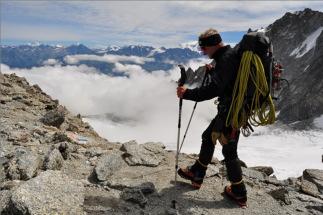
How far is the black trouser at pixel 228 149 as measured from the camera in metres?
9.12

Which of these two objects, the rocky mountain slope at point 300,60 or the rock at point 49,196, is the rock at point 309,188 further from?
the rocky mountain slope at point 300,60

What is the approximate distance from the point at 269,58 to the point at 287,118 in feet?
358

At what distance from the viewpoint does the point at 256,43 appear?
8.51 meters

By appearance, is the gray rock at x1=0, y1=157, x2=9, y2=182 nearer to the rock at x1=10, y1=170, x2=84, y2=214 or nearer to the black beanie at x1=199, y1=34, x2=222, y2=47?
the rock at x1=10, y1=170, x2=84, y2=214

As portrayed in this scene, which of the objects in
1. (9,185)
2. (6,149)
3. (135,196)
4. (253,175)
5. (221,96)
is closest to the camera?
(9,185)

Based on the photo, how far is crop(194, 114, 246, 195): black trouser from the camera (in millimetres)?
9125

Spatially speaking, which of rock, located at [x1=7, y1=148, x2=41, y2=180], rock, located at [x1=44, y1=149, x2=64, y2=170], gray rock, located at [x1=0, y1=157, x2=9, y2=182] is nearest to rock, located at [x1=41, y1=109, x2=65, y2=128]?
gray rock, located at [x1=0, y1=157, x2=9, y2=182]

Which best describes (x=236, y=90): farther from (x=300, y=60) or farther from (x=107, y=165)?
(x=300, y=60)

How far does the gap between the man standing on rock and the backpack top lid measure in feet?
1.05

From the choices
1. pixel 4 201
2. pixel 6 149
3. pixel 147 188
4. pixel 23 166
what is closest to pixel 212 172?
pixel 147 188

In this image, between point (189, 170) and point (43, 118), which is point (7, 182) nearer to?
point (189, 170)

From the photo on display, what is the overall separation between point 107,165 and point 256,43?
4793mm

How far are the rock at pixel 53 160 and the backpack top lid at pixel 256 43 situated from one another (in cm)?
524

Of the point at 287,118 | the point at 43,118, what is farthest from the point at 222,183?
the point at 287,118
